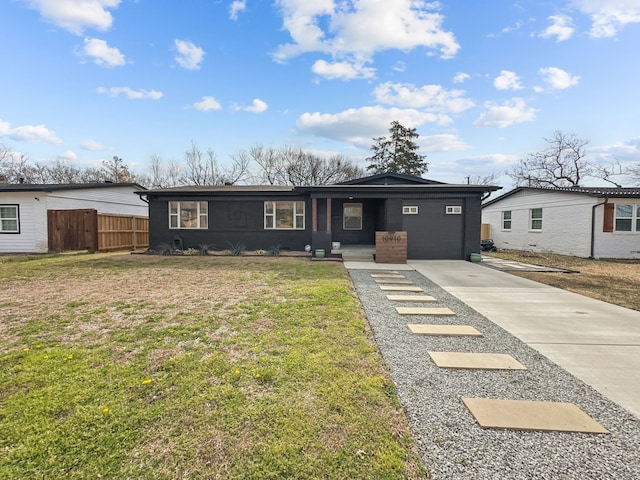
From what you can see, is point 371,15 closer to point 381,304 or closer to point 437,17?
point 437,17

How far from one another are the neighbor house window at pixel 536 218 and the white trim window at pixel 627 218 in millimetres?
3110

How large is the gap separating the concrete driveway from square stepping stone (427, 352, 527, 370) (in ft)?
1.66

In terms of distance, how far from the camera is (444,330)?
4.27 meters

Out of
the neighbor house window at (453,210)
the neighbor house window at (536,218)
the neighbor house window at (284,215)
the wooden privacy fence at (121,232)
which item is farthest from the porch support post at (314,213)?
the neighbor house window at (536,218)

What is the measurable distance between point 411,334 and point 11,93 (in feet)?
66.1

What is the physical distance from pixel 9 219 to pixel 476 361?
19728mm

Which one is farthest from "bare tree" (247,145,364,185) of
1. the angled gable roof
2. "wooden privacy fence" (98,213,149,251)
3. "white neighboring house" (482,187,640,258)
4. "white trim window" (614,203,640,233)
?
"white trim window" (614,203,640,233)

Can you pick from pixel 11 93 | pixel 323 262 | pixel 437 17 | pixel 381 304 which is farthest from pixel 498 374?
pixel 11 93

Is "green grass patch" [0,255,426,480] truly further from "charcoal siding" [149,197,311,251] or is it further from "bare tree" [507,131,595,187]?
"bare tree" [507,131,595,187]

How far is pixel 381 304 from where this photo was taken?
562 centimetres

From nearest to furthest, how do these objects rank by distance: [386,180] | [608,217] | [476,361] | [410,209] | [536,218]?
[476,361] < [410,209] < [608,217] < [386,180] < [536,218]

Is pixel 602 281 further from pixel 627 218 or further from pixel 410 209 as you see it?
pixel 627 218

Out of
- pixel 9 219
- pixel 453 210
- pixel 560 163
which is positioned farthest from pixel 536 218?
pixel 9 219

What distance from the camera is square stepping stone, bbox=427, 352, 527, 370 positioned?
10.5 ft
